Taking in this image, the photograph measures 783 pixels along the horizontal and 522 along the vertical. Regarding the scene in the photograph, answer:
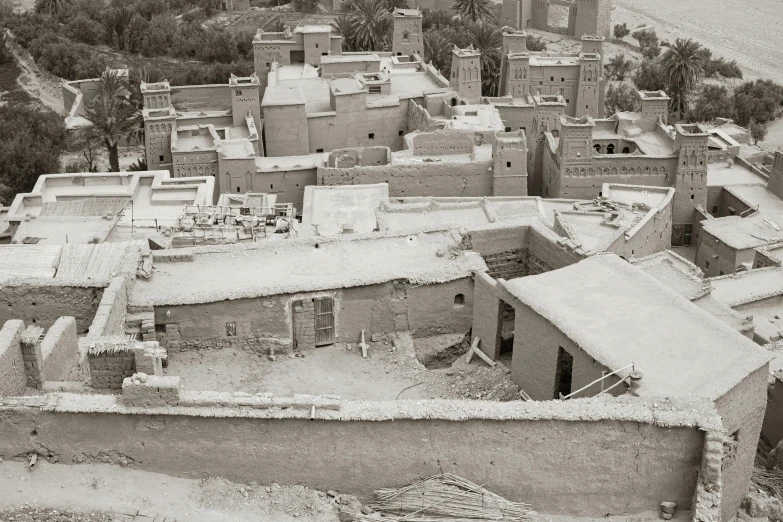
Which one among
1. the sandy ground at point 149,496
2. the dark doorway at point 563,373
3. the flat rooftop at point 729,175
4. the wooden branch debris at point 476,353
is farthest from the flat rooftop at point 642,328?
the flat rooftop at point 729,175

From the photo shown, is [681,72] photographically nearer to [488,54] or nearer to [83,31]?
[488,54]

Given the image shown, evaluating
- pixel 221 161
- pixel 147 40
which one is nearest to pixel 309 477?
pixel 221 161

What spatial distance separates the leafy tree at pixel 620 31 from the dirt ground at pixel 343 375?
5178 cm

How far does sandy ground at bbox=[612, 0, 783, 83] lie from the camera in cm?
6525

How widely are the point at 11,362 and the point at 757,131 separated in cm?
4107

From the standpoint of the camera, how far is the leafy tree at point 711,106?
49812 mm

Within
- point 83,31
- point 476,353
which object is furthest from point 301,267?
point 83,31

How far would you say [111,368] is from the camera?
1608cm

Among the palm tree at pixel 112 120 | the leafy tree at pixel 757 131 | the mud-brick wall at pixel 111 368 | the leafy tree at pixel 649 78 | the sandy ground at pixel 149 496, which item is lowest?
the leafy tree at pixel 757 131

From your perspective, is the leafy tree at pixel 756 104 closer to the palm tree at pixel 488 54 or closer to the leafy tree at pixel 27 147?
the palm tree at pixel 488 54

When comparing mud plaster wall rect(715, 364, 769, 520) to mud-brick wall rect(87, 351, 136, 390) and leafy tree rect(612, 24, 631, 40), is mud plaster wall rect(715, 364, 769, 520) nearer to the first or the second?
mud-brick wall rect(87, 351, 136, 390)

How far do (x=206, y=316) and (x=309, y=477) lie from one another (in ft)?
17.0

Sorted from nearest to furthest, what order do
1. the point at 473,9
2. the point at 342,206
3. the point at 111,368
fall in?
1. the point at 111,368
2. the point at 342,206
3. the point at 473,9

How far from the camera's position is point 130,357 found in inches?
629
